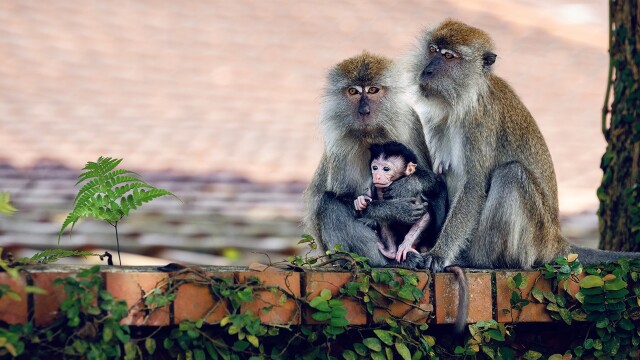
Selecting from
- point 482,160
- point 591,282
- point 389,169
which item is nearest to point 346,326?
point 591,282

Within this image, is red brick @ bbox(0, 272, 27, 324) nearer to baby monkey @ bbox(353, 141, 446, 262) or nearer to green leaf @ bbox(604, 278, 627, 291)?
baby monkey @ bbox(353, 141, 446, 262)

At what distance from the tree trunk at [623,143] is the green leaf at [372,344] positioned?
7.24 ft

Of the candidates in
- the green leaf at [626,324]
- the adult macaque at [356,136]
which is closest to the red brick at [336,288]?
the adult macaque at [356,136]

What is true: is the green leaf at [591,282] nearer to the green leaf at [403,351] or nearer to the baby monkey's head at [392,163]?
the green leaf at [403,351]

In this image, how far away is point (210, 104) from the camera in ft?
42.2

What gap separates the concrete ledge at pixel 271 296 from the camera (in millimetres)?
3773

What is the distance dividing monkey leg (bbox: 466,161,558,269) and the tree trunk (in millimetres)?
784

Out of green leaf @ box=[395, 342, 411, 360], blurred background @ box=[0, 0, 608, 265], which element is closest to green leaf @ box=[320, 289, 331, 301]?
green leaf @ box=[395, 342, 411, 360]

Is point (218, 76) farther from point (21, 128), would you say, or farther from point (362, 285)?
point (362, 285)

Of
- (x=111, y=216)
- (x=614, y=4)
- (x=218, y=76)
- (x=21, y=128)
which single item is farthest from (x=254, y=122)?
(x=111, y=216)

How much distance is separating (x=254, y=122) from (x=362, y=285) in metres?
8.17

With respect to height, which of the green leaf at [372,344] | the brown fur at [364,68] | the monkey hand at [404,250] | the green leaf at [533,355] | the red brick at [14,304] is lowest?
the green leaf at [533,355]

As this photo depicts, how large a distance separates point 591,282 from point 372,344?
1143 mm

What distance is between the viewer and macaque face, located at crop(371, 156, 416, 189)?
17.7 ft
